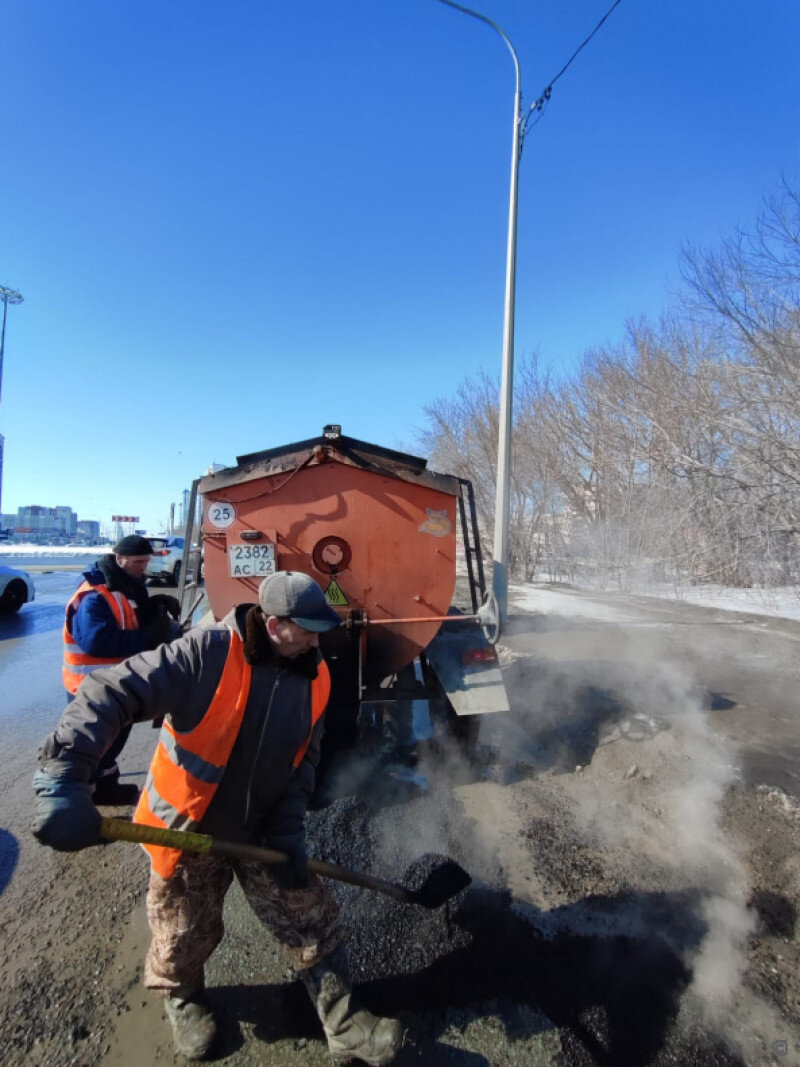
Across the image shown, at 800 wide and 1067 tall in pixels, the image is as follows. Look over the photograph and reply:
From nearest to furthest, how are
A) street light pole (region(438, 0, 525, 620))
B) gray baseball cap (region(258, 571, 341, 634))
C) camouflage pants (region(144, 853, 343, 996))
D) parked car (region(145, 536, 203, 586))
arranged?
gray baseball cap (region(258, 571, 341, 634))
camouflage pants (region(144, 853, 343, 996))
street light pole (region(438, 0, 525, 620))
parked car (region(145, 536, 203, 586))

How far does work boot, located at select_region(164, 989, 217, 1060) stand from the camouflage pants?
0.15 ft

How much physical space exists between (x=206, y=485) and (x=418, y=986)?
3.27 m

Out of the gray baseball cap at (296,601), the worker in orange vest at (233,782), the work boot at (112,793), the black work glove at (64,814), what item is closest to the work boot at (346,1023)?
the worker in orange vest at (233,782)

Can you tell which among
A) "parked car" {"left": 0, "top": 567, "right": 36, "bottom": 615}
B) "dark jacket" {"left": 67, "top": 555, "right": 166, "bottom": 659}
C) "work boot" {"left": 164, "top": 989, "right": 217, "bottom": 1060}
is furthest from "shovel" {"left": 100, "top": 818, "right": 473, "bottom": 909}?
"parked car" {"left": 0, "top": 567, "right": 36, "bottom": 615}

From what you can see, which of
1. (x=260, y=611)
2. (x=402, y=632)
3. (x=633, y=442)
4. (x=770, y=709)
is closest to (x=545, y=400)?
(x=633, y=442)

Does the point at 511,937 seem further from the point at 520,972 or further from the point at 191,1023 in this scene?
the point at 191,1023

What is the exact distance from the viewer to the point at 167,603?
389cm

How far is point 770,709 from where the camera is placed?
5.21 metres

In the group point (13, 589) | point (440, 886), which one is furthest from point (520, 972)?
point (13, 589)

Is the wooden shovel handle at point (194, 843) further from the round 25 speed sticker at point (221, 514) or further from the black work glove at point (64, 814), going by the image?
the round 25 speed sticker at point (221, 514)

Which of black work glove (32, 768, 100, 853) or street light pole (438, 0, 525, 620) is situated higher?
street light pole (438, 0, 525, 620)

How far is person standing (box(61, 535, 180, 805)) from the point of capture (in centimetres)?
328

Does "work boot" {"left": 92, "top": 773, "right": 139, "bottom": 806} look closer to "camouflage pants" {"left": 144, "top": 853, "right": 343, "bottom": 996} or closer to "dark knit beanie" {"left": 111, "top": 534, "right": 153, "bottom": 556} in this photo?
"dark knit beanie" {"left": 111, "top": 534, "right": 153, "bottom": 556}

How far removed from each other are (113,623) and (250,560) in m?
1.00
